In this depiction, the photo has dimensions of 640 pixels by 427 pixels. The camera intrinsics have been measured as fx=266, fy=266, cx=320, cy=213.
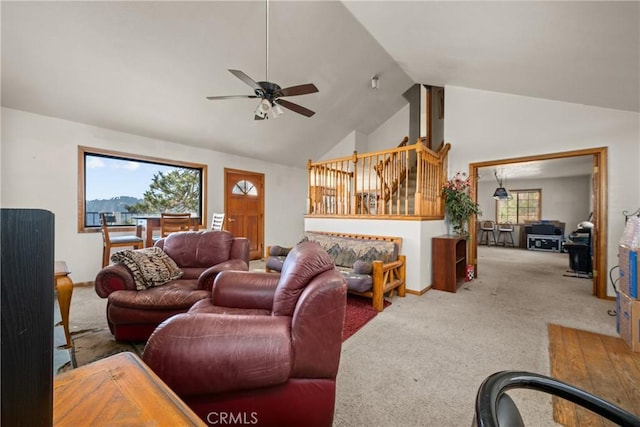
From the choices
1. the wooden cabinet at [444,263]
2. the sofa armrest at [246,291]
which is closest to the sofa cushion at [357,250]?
the wooden cabinet at [444,263]

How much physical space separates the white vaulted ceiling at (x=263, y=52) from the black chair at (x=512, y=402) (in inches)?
100

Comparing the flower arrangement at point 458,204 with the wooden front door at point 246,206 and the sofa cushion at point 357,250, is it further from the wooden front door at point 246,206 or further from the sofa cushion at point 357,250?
the wooden front door at point 246,206

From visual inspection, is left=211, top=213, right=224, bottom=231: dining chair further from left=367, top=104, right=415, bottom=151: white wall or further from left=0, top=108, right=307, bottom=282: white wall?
left=367, top=104, right=415, bottom=151: white wall

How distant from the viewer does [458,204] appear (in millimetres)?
4262

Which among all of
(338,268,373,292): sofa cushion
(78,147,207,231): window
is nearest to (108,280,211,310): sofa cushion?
(338,268,373,292): sofa cushion

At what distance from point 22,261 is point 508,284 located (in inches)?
206

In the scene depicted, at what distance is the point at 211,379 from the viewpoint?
3.59ft

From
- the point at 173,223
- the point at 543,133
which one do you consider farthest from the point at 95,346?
the point at 543,133

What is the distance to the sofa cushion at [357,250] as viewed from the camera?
3.55 meters

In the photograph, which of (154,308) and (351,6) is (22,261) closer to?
(154,308)

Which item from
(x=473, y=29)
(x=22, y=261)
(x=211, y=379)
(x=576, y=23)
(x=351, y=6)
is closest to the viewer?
(x=22, y=261)

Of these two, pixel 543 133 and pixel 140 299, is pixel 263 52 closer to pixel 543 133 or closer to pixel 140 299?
pixel 140 299

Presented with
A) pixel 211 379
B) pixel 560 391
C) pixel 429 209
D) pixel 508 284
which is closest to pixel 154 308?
pixel 211 379

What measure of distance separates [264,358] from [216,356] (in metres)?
0.19
